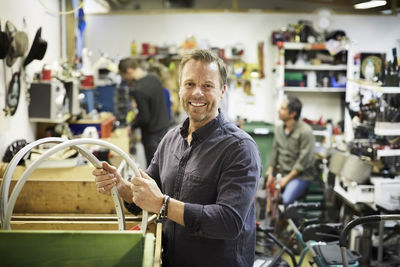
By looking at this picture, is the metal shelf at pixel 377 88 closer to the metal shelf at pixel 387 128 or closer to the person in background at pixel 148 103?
the metal shelf at pixel 387 128

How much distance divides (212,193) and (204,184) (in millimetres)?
47

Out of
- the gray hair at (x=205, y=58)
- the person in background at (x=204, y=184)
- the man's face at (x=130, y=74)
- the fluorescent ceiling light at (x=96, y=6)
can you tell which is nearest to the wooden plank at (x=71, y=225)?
the person in background at (x=204, y=184)

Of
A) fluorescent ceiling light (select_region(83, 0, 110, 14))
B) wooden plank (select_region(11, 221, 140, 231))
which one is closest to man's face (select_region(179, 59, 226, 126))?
wooden plank (select_region(11, 221, 140, 231))

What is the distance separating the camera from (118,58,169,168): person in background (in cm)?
533

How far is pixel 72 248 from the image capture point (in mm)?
1534

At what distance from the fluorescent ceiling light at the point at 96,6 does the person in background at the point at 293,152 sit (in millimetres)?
2963

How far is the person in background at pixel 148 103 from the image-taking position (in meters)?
5.33

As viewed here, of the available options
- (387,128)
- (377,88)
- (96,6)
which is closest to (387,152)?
(387,128)

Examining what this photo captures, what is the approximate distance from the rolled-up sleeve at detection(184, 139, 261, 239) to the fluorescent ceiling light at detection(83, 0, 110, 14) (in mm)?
4765

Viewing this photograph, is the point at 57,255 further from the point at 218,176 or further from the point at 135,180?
the point at 218,176

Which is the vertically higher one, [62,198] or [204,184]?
[204,184]

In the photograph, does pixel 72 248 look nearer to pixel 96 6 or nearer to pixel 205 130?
pixel 205 130

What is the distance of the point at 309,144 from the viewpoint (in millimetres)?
4898

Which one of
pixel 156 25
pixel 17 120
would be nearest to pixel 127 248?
pixel 17 120
